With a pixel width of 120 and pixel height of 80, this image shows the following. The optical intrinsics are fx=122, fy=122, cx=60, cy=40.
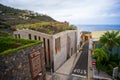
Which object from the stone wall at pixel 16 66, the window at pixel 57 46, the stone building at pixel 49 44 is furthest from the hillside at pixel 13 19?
the stone wall at pixel 16 66

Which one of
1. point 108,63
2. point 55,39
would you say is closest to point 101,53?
point 108,63

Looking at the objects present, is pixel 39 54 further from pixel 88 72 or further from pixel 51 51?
pixel 88 72

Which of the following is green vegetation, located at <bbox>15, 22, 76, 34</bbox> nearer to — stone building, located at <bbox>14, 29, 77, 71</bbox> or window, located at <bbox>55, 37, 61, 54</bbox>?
window, located at <bbox>55, 37, 61, 54</bbox>

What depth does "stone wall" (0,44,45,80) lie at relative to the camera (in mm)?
10953

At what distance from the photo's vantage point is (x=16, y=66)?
12.3 metres

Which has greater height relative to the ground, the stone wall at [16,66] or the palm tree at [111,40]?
the palm tree at [111,40]

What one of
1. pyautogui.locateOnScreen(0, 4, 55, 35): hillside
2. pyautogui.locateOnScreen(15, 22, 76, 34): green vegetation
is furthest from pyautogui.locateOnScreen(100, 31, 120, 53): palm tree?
pyautogui.locateOnScreen(0, 4, 55, 35): hillside

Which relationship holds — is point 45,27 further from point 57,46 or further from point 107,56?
point 107,56

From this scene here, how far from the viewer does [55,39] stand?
70.8 feet

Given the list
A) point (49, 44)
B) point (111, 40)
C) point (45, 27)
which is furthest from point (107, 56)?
point (45, 27)

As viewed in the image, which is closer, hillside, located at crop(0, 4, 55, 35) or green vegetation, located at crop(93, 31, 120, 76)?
green vegetation, located at crop(93, 31, 120, 76)

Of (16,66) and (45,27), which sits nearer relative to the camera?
(16,66)

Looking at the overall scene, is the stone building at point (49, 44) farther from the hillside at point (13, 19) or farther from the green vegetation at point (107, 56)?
the hillside at point (13, 19)

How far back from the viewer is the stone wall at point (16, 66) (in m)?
11.0
